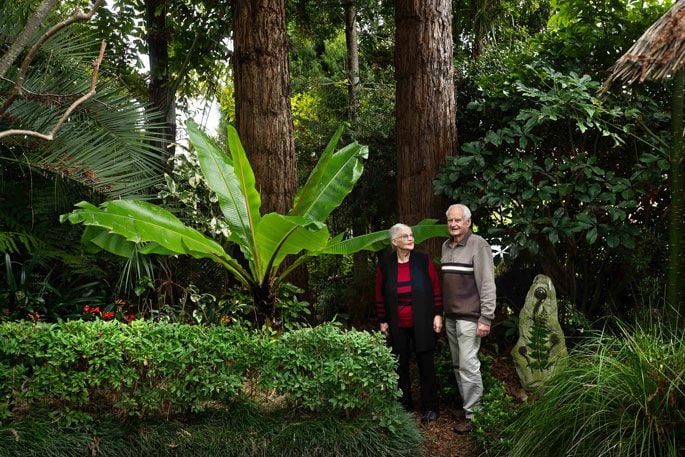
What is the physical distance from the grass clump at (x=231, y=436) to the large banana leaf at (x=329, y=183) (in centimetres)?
185

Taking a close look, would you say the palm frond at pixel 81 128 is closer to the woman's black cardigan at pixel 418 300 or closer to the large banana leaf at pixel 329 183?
the large banana leaf at pixel 329 183

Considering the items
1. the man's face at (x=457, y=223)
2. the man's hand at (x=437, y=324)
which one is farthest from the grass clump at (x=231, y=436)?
the man's face at (x=457, y=223)

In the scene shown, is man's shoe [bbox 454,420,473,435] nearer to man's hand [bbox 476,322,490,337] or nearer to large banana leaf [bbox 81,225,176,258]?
man's hand [bbox 476,322,490,337]

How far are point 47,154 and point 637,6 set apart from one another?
5.98 meters

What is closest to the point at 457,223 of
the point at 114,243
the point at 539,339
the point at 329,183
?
the point at 539,339

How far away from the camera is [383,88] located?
424 inches

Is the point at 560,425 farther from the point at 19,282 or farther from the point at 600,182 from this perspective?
the point at 19,282

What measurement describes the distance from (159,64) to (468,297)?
6.56 metres

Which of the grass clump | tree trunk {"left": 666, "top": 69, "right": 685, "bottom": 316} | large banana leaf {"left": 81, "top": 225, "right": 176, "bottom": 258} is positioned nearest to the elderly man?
the grass clump

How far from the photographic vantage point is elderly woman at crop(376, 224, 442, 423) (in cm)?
615

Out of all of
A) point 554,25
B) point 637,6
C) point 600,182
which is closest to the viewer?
point 600,182

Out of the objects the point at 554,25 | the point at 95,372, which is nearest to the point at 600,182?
the point at 554,25

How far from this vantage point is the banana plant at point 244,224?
5840 millimetres

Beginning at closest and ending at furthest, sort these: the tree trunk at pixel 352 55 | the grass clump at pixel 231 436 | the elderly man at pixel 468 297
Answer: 1. the grass clump at pixel 231 436
2. the elderly man at pixel 468 297
3. the tree trunk at pixel 352 55
